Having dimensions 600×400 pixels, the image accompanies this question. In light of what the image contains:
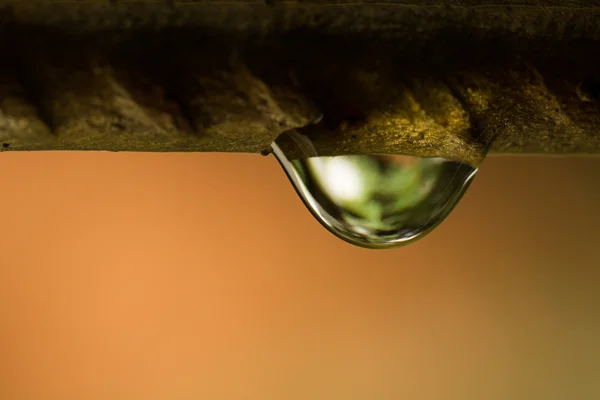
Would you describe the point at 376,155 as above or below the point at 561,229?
below

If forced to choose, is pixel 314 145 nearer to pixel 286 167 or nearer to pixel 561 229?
pixel 286 167

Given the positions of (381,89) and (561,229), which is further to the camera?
(561,229)

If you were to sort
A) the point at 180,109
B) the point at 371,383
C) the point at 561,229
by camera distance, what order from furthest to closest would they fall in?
the point at 561,229 → the point at 371,383 → the point at 180,109

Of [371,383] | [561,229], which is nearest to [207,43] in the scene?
[371,383]

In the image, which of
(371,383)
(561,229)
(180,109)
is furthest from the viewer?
(561,229)
